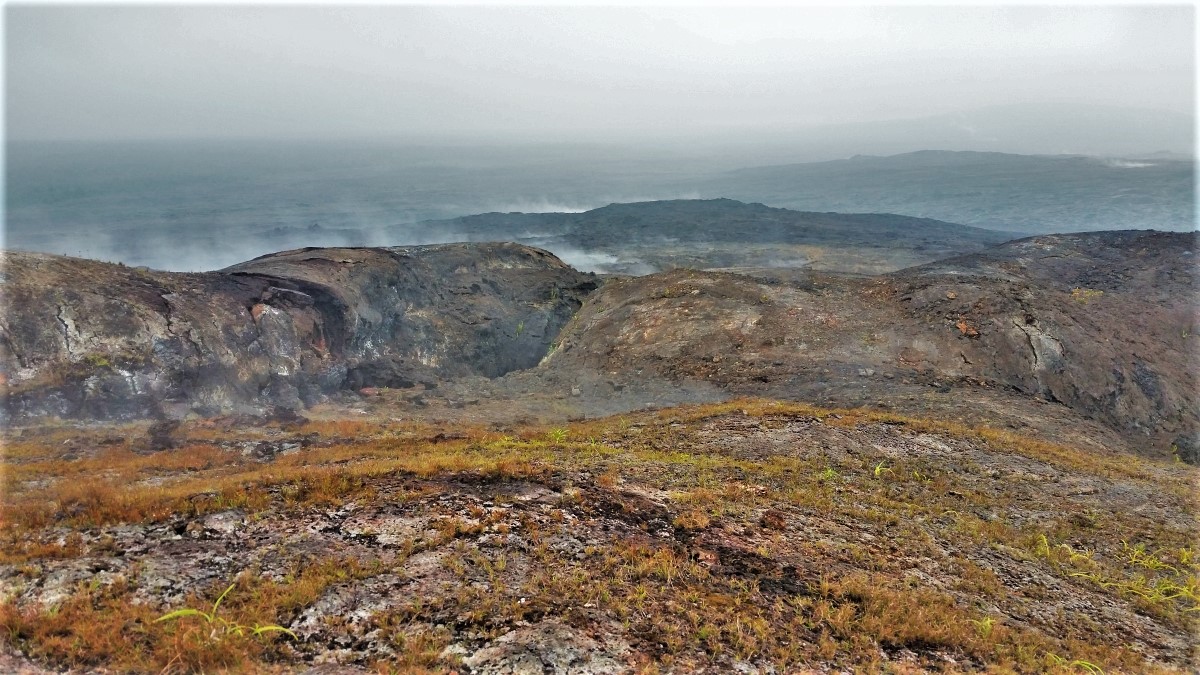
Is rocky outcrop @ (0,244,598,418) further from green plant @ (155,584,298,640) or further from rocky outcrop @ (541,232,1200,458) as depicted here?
green plant @ (155,584,298,640)

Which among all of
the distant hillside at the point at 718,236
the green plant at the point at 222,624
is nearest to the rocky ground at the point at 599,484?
the green plant at the point at 222,624

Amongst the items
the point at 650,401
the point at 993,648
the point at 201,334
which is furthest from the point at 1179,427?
the point at 201,334

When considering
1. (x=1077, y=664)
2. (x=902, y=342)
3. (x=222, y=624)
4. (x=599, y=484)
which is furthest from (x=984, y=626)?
(x=902, y=342)

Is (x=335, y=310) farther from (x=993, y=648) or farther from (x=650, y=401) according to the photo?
(x=993, y=648)

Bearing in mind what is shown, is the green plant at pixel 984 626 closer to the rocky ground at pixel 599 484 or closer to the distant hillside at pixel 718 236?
the rocky ground at pixel 599 484

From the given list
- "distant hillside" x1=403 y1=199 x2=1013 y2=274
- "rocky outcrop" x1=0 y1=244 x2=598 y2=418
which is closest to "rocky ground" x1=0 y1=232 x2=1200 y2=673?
"rocky outcrop" x1=0 y1=244 x2=598 y2=418

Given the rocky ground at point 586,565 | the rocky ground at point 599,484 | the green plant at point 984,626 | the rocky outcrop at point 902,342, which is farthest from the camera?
the rocky outcrop at point 902,342
